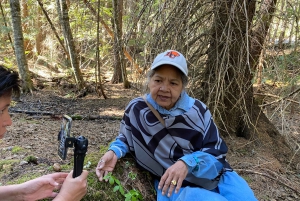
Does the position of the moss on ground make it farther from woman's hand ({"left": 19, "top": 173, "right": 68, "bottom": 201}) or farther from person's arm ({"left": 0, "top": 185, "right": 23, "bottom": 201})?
person's arm ({"left": 0, "top": 185, "right": 23, "bottom": 201})

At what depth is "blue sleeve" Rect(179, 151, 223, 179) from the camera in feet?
6.63

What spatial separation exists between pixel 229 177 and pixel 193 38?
2.24 meters

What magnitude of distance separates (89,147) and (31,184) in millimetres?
2790

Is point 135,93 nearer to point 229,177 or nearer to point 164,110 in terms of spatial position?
point 164,110

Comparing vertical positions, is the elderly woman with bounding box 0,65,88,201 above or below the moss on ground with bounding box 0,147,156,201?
above

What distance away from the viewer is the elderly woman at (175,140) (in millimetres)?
2125

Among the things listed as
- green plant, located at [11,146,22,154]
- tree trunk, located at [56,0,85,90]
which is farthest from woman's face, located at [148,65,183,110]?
tree trunk, located at [56,0,85,90]

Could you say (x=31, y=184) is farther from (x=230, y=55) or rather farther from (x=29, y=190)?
(x=230, y=55)

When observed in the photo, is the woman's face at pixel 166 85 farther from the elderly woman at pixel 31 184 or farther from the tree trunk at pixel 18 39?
the tree trunk at pixel 18 39

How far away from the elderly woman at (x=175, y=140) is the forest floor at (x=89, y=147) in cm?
48

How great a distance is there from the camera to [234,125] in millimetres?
4457

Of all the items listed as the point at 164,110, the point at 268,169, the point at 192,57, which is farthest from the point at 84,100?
the point at 164,110

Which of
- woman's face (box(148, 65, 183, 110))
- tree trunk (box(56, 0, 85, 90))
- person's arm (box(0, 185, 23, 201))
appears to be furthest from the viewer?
tree trunk (box(56, 0, 85, 90))

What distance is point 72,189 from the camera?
5.11ft
